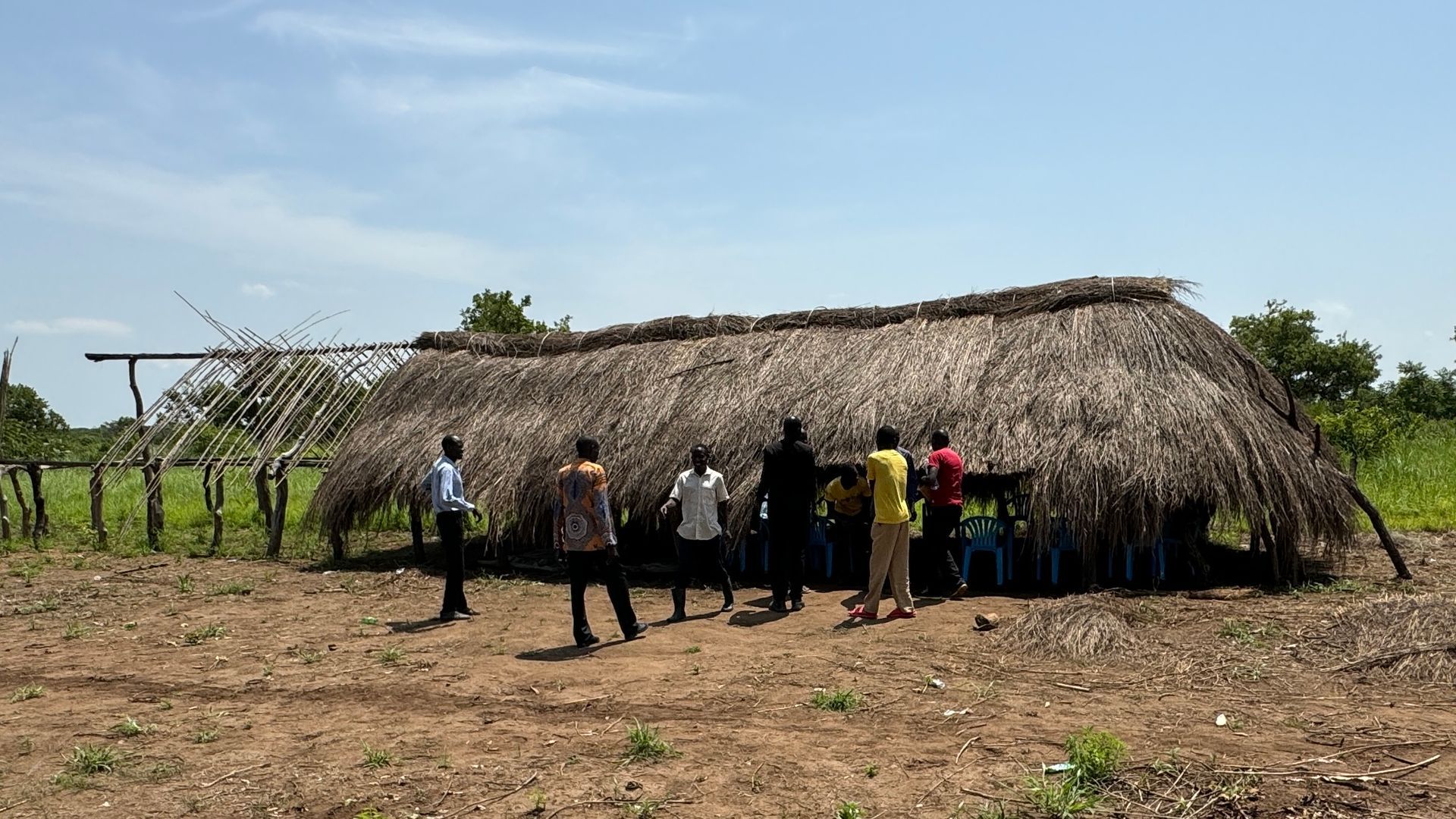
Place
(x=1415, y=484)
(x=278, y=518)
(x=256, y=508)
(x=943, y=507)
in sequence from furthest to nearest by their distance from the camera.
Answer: (x=256, y=508)
(x=1415, y=484)
(x=278, y=518)
(x=943, y=507)

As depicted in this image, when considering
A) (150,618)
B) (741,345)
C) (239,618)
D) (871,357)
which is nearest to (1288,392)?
(871,357)

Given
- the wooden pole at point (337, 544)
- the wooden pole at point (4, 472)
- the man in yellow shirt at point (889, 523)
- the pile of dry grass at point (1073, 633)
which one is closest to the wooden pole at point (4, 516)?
the wooden pole at point (4, 472)

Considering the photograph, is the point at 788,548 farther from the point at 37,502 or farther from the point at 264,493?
the point at 37,502

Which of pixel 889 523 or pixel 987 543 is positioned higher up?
pixel 889 523

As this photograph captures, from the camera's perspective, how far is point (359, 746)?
19.2ft

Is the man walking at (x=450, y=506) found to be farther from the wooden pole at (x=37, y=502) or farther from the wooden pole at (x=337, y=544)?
the wooden pole at (x=37, y=502)

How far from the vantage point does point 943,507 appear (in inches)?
392

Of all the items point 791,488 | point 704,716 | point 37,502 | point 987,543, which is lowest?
point 704,716

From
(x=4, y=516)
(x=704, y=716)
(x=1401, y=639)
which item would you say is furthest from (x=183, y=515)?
(x=1401, y=639)

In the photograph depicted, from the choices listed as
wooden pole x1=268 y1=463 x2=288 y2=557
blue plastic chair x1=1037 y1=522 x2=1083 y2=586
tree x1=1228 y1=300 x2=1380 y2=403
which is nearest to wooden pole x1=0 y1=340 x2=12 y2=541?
wooden pole x1=268 y1=463 x2=288 y2=557

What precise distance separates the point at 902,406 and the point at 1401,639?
17.1 feet

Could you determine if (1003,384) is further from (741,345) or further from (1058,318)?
(741,345)

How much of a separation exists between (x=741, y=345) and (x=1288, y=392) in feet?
19.8

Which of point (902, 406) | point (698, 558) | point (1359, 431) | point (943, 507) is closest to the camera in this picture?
point (698, 558)
